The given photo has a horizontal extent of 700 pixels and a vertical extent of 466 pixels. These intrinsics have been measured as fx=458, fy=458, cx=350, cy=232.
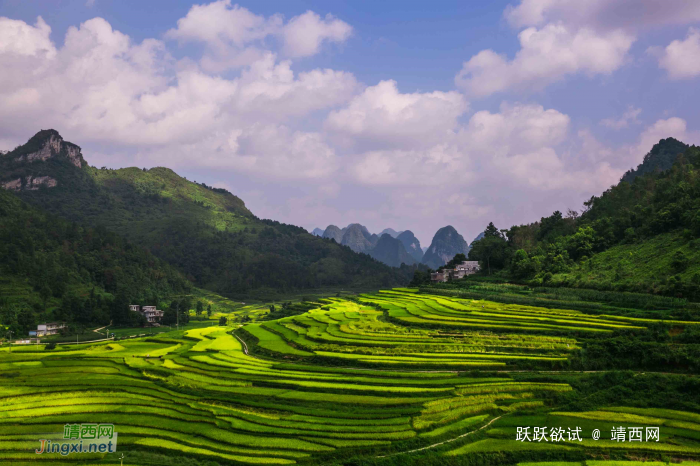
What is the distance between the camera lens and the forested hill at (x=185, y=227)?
11025 cm

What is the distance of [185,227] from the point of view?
12275 centimetres

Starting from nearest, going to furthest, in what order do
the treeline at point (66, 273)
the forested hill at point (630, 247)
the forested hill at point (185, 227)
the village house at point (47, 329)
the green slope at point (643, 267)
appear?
the green slope at point (643, 267), the forested hill at point (630, 247), the village house at point (47, 329), the treeline at point (66, 273), the forested hill at point (185, 227)

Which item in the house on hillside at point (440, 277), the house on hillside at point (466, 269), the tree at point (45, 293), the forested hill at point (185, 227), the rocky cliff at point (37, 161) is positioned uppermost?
the rocky cliff at point (37, 161)

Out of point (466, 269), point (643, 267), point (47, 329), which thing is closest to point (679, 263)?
point (643, 267)

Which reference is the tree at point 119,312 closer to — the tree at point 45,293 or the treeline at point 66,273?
the treeline at point 66,273

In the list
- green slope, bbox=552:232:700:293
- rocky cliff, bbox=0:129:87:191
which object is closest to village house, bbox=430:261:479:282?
green slope, bbox=552:232:700:293

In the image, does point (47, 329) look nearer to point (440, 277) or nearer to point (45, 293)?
point (45, 293)

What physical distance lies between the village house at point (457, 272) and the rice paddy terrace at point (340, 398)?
33.7 metres

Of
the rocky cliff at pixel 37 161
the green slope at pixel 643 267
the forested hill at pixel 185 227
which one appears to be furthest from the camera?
the rocky cliff at pixel 37 161

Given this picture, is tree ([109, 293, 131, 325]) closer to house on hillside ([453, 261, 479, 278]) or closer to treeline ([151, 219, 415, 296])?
treeline ([151, 219, 415, 296])

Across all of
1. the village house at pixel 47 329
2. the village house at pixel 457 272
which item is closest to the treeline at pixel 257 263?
the village house at pixel 457 272

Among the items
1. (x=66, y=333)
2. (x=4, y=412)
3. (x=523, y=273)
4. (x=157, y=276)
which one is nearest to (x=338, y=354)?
(x=4, y=412)

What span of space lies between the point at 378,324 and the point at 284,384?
1335cm

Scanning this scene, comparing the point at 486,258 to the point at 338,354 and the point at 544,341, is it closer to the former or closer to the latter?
the point at 544,341
